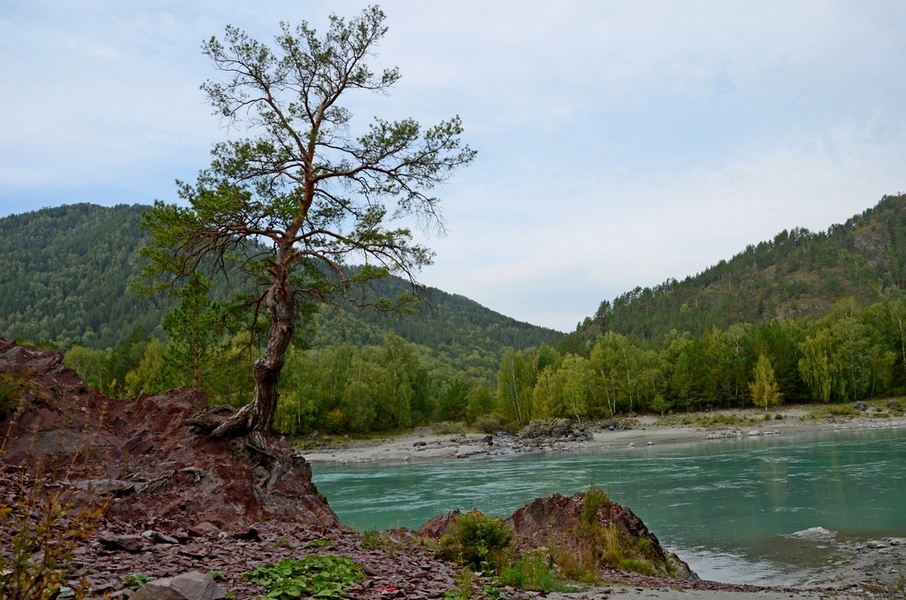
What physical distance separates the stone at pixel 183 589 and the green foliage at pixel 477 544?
4889 millimetres

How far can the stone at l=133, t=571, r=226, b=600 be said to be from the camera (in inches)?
210

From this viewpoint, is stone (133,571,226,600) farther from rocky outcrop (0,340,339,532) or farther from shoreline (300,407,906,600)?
shoreline (300,407,906,600)

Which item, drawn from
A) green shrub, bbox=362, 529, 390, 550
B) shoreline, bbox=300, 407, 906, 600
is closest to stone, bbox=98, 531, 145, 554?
green shrub, bbox=362, 529, 390, 550

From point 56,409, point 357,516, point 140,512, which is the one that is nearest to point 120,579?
point 140,512

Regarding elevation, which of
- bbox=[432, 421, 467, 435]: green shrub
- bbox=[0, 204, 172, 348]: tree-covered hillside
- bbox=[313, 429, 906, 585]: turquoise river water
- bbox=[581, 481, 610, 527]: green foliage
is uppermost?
bbox=[0, 204, 172, 348]: tree-covered hillside

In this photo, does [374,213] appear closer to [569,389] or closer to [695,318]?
[569,389]

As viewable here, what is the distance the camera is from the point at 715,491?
1134 inches

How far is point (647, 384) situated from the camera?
8881 cm

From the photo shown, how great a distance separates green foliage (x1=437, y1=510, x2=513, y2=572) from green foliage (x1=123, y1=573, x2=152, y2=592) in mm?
5022

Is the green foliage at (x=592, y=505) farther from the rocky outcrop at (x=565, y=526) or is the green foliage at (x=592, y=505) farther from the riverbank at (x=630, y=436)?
the riverbank at (x=630, y=436)

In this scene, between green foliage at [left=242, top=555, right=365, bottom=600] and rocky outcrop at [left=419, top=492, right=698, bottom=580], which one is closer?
green foliage at [left=242, top=555, right=365, bottom=600]

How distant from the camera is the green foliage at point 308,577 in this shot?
21.0 ft

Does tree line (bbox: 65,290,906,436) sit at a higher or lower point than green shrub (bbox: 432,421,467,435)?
higher

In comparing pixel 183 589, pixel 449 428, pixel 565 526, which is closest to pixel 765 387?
pixel 449 428
